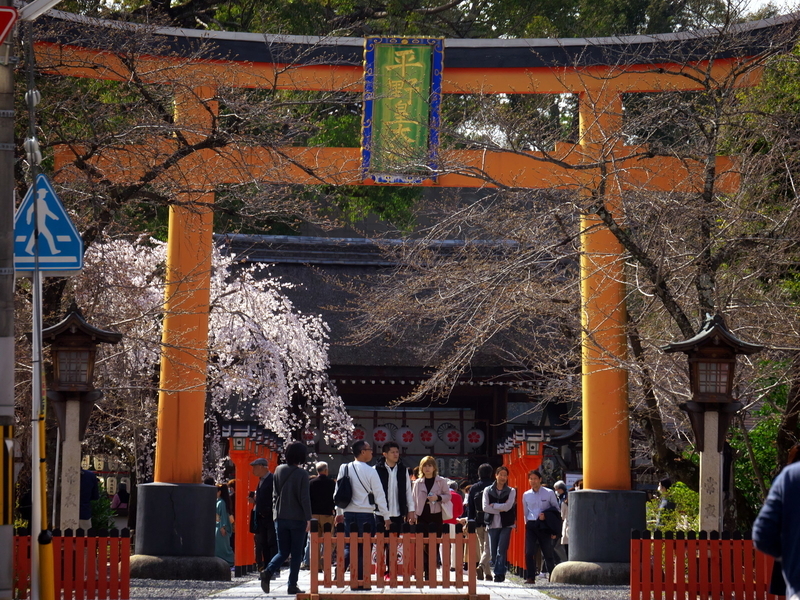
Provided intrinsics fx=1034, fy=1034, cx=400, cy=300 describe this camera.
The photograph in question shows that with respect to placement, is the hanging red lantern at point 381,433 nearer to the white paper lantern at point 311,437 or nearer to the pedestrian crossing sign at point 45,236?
the white paper lantern at point 311,437

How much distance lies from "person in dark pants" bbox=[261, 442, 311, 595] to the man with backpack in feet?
11.8

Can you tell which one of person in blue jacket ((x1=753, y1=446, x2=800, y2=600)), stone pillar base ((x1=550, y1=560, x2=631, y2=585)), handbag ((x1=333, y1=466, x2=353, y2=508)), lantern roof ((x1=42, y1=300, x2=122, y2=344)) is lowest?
stone pillar base ((x1=550, y1=560, x2=631, y2=585))

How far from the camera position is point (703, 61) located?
1301 centimetres

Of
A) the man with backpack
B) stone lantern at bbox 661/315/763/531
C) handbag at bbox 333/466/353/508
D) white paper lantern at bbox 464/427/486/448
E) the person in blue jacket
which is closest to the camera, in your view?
the person in blue jacket

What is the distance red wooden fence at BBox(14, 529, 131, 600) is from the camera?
8.78 metres

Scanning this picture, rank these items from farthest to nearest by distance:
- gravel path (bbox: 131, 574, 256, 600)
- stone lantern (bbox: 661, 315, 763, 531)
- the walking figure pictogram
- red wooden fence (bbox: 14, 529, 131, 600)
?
gravel path (bbox: 131, 574, 256, 600) < stone lantern (bbox: 661, 315, 763, 531) < red wooden fence (bbox: 14, 529, 131, 600) < the walking figure pictogram

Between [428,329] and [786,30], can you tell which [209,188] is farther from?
[428,329]

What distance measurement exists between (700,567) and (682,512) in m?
4.36

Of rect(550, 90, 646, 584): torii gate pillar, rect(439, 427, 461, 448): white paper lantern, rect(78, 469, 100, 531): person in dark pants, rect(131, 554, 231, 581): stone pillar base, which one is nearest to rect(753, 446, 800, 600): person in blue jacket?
rect(550, 90, 646, 584): torii gate pillar

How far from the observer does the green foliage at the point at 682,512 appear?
1292 centimetres

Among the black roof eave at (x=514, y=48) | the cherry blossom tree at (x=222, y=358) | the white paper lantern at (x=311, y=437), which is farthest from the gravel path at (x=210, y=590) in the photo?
the white paper lantern at (x=311, y=437)

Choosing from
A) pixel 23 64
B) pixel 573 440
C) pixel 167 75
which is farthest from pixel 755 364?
pixel 573 440

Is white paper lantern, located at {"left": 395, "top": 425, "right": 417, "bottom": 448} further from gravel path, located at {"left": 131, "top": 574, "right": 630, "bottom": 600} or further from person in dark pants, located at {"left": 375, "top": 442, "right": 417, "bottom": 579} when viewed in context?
person in dark pants, located at {"left": 375, "top": 442, "right": 417, "bottom": 579}

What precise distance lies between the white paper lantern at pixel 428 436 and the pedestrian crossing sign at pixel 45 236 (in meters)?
21.0
